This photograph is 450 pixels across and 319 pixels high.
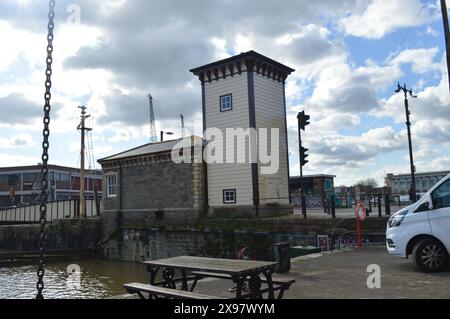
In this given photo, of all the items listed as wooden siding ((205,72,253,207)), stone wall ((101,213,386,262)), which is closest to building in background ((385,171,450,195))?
wooden siding ((205,72,253,207))

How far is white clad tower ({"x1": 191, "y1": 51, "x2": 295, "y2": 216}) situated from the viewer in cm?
2177

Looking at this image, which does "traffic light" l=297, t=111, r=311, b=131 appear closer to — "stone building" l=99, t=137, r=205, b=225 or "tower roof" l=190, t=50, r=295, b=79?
"tower roof" l=190, t=50, r=295, b=79

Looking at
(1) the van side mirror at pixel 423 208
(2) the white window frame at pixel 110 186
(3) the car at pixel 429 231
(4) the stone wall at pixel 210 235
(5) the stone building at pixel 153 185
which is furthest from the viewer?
(2) the white window frame at pixel 110 186

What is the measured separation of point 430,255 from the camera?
848cm

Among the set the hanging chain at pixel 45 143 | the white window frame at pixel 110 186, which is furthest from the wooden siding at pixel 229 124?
the hanging chain at pixel 45 143

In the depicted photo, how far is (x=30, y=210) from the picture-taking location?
36688 mm

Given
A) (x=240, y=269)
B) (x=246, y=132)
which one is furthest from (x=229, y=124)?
(x=240, y=269)

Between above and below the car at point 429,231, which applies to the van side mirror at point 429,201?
above

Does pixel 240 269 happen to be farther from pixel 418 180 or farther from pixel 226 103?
pixel 418 180

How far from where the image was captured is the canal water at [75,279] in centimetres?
1551

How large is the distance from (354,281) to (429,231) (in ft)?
6.17

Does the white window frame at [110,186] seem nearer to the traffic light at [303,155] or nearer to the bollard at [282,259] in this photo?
the traffic light at [303,155]

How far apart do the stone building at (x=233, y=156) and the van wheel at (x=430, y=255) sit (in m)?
12.2
